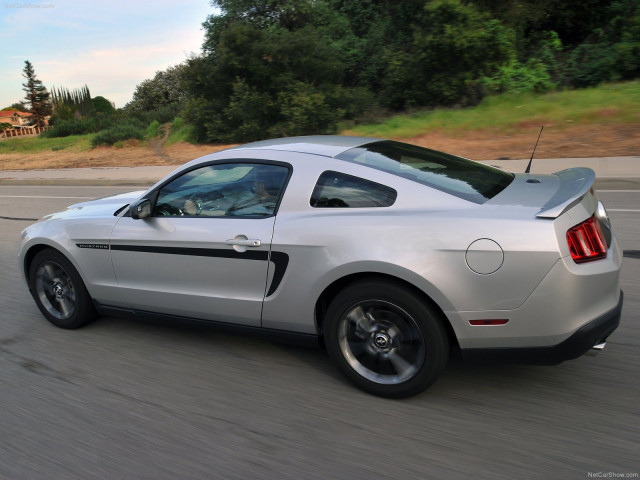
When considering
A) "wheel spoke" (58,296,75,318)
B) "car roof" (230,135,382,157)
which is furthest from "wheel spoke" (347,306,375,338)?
"wheel spoke" (58,296,75,318)

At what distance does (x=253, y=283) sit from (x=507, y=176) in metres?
1.87

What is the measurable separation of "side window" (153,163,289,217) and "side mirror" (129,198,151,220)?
64mm

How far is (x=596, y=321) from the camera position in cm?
295

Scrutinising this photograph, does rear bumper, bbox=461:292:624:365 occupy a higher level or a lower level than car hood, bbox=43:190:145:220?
lower

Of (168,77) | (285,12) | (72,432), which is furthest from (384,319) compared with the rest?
(168,77)

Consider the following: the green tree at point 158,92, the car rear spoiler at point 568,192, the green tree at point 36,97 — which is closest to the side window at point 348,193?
the car rear spoiler at point 568,192

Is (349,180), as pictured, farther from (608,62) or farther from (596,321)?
(608,62)

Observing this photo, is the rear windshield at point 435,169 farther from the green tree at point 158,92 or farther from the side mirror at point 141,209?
the green tree at point 158,92

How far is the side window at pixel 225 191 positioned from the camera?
3.71 m

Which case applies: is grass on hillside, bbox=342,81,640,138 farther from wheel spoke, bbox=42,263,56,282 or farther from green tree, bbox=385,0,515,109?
wheel spoke, bbox=42,263,56,282

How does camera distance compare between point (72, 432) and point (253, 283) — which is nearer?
point (72, 432)

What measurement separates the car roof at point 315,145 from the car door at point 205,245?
0.56 ft

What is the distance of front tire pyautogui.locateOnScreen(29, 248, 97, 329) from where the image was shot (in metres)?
4.50

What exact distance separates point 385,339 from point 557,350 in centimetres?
91
